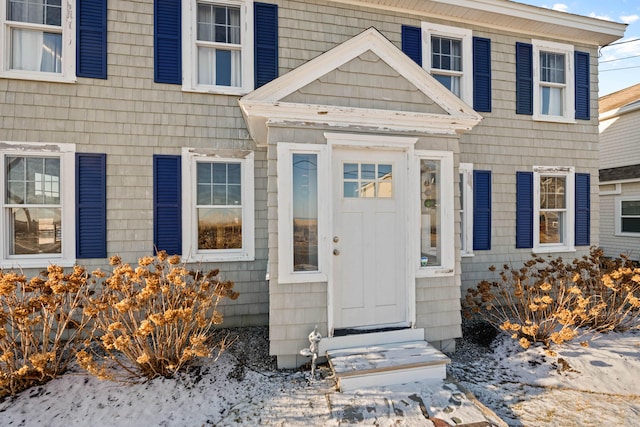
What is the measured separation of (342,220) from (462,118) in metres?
1.82

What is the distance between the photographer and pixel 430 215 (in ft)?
12.4

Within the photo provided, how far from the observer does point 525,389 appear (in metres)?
3.13

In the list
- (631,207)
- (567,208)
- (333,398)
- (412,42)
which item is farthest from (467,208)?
(631,207)

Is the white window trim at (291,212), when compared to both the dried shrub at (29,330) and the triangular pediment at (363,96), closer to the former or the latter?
the triangular pediment at (363,96)

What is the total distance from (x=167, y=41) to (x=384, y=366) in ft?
16.3

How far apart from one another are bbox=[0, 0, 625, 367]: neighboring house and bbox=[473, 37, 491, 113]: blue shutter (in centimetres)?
3

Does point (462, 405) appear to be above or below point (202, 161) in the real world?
below

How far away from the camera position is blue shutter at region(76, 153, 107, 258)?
430 cm

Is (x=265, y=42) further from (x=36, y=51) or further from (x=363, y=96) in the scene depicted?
(x=36, y=51)

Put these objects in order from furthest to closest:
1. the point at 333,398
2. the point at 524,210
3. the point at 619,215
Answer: the point at 619,215 < the point at 524,210 < the point at 333,398

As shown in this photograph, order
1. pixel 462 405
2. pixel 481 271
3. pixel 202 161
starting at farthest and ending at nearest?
pixel 481 271 → pixel 202 161 → pixel 462 405

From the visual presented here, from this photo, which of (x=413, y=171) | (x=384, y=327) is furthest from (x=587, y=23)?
(x=384, y=327)

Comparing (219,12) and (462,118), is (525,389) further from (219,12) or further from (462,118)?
(219,12)

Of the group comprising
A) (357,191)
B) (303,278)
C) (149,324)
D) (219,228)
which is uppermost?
(357,191)
